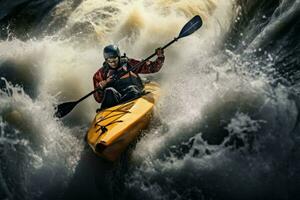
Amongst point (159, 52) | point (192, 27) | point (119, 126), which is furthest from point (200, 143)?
point (192, 27)

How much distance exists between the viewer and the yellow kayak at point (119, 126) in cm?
601

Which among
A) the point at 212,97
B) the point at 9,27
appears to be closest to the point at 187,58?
the point at 212,97

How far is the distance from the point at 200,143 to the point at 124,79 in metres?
2.03

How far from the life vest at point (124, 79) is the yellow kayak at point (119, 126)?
0.38 meters

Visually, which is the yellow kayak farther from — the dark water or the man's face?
the man's face

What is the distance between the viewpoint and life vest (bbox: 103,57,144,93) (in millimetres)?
7324

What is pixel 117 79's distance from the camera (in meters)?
7.36

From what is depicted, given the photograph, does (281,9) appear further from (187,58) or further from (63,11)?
(63,11)

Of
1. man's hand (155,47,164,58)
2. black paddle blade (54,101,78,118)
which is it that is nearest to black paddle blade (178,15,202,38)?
man's hand (155,47,164,58)

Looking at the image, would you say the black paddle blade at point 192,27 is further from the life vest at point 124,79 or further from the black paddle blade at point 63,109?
the black paddle blade at point 63,109

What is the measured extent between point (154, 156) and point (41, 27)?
6.08 m

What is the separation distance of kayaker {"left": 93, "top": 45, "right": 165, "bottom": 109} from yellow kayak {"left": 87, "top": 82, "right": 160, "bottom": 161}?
0.69 ft

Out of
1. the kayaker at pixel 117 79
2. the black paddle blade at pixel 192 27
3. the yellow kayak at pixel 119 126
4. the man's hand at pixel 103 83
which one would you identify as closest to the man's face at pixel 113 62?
the kayaker at pixel 117 79

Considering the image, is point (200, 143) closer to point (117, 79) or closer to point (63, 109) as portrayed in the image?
point (117, 79)
